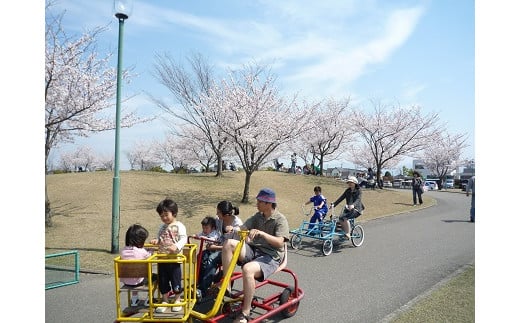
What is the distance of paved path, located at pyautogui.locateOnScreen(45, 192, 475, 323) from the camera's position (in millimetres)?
4340

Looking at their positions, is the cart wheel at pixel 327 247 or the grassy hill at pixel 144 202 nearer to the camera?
the cart wheel at pixel 327 247

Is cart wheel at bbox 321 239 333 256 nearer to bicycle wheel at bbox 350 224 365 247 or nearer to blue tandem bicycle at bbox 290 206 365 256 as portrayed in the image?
blue tandem bicycle at bbox 290 206 365 256

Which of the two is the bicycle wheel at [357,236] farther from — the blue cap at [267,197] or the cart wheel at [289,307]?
the blue cap at [267,197]

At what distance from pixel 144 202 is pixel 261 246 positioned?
11.2 metres

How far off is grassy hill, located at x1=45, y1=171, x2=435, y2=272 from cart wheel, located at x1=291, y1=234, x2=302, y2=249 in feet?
11.9

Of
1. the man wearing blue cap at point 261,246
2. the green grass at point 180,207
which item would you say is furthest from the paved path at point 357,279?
the man wearing blue cap at point 261,246

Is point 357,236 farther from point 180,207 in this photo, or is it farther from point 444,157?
point 444,157

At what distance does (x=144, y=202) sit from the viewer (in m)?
14.4

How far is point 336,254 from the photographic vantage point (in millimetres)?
7602

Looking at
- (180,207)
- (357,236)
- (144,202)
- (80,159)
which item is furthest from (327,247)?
(80,159)

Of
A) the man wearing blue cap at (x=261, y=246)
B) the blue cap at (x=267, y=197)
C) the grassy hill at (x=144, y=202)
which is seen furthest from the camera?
the grassy hill at (x=144, y=202)

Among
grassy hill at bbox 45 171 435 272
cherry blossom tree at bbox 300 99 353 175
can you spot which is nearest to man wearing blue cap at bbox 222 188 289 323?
grassy hill at bbox 45 171 435 272

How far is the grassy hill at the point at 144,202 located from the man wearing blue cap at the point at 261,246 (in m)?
3.33

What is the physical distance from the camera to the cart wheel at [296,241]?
802 centimetres
